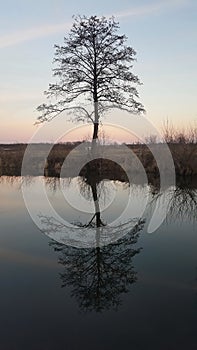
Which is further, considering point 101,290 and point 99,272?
point 99,272

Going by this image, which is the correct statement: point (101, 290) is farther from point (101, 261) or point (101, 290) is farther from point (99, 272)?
point (101, 261)

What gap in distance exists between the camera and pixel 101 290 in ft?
15.6

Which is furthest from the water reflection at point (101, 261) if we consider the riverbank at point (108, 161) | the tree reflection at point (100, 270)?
the riverbank at point (108, 161)

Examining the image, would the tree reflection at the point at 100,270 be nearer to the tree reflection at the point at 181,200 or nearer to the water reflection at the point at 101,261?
the water reflection at the point at 101,261

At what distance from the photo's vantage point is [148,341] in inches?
137

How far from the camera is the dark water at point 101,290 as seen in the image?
3.60 metres

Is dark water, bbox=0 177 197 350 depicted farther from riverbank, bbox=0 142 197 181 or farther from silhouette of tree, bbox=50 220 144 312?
riverbank, bbox=0 142 197 181

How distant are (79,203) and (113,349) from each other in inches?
295

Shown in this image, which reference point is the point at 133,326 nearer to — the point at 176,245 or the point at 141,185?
the point at 176,245

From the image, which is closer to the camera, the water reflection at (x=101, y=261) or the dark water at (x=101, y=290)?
the dark water at (x=101, y=290)

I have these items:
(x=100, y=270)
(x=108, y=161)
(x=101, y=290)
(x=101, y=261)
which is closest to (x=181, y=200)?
(x=101, y=261)

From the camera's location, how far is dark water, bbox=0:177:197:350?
3.60 meters

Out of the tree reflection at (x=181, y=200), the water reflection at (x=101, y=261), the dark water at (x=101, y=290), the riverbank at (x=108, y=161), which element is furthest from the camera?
the riverbank at (x=108, y=161)

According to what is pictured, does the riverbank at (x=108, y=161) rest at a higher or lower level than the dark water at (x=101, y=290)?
higher
